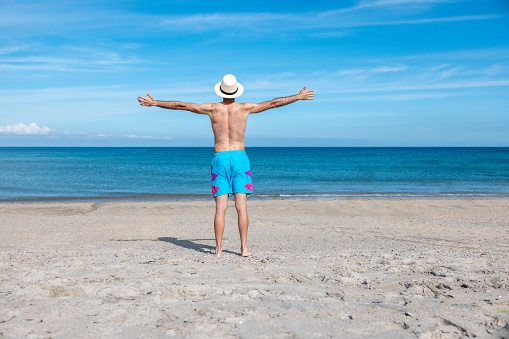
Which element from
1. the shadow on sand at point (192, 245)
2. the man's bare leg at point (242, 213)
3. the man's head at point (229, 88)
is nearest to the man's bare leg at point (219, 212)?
the man's bare leg at point (242, 213)

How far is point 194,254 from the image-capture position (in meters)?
5.64

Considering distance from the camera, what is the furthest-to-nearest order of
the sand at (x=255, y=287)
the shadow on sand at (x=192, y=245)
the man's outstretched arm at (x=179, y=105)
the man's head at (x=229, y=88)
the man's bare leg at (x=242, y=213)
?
the shadow on sand at (x=192, y=245) < the man's bare leg at (x=242, y=213) < the man's outstretched arm at (x=179, y=105) < the man's head at (x=229, y=88) < the sand at (x=255, y=287)

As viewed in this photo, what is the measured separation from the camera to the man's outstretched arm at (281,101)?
206 inches

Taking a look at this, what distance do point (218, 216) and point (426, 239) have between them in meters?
4.31

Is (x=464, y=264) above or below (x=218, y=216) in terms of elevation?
below

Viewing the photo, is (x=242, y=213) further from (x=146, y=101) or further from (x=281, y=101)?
(x=146, y=101)

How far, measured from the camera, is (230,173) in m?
5.28

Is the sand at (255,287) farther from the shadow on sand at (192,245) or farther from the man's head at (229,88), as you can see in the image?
the man's head at (229,88)

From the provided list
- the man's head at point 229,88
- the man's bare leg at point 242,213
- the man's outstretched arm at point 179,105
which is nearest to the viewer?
the man's head at point 229,88

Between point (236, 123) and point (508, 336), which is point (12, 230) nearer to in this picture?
point (236, 123)

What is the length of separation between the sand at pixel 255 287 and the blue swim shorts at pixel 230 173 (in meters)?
0.91

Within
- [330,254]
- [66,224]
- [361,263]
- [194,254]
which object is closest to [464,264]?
[361,263]

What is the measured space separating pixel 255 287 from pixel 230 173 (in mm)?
1816

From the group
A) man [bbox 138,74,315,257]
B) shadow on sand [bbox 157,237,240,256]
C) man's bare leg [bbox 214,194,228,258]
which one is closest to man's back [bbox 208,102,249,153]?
man [bbox 138,74,315,257]
